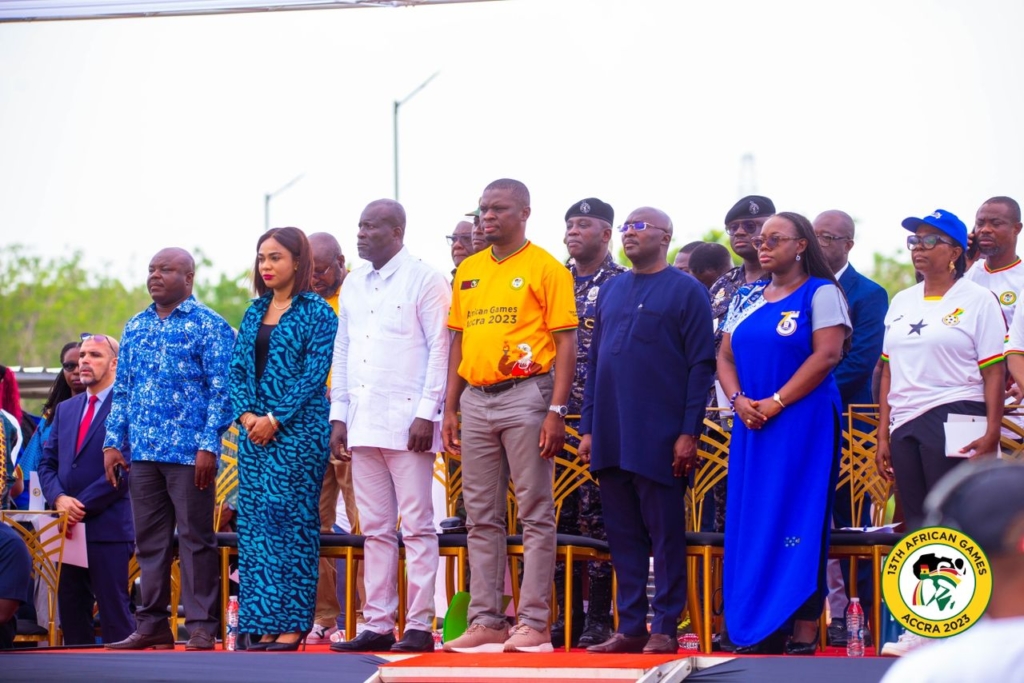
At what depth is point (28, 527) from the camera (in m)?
8.12

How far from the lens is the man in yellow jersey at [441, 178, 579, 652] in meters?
6.46

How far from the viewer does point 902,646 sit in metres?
5.86

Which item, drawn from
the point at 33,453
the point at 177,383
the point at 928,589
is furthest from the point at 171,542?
the point at 928,589

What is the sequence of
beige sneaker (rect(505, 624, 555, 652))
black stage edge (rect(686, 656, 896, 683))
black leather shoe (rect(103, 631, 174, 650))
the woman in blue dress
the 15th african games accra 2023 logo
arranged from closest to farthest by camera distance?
the 15th african games accra 2023 logo
black stage edge (rect(686, 656, 896, 683))
the woman in blue dress
beige sneaker (rect(505, 624, 555, 652))
black leather shoe (rect(103, 631, 174, 650))

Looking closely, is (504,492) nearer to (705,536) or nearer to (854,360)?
(705,536)

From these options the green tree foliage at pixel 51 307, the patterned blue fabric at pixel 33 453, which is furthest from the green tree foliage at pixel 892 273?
the patterned blue fabric at pixel 33 453

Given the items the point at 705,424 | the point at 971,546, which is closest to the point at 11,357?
the point at 705,424

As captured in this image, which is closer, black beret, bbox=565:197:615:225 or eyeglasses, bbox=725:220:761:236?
black beret, bbox=565:197:615:225

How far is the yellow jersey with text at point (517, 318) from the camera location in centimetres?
656

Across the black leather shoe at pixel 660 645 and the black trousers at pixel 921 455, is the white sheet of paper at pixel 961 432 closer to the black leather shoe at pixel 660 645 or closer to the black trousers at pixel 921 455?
the black trousers at pixel 921 455

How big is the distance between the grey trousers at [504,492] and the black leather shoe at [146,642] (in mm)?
1748

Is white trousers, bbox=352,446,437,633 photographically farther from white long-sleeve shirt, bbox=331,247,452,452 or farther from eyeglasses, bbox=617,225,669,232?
eyeglasses, bbox=617,225,669,232

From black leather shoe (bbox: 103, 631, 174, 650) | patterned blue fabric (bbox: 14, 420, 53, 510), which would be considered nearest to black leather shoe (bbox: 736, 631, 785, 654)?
black leather shoe (bbox: 103, 631, 174, 650)

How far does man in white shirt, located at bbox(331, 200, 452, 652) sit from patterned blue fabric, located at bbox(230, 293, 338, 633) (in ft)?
0.41
